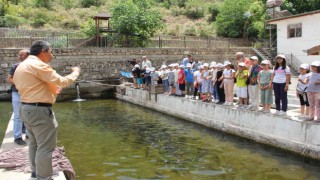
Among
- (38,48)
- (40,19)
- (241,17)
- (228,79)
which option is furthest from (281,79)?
(40,19)

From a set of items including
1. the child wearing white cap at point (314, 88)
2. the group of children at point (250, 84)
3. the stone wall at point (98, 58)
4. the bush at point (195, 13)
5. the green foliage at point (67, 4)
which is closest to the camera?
the child wearing white cap at point (314, 88)

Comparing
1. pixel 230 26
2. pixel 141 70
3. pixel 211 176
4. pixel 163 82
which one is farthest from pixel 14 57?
pixel 230 26

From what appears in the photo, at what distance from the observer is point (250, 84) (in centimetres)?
1062

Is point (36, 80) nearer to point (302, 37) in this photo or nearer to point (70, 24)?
point (302, 37)

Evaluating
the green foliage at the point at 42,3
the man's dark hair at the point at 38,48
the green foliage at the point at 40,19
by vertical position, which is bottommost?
the man's dark hair at the point at 38,48

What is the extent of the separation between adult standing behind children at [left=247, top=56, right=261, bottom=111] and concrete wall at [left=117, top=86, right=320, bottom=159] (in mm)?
332

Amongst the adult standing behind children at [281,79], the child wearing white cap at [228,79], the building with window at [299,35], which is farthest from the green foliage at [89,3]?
the adult standing behind children at [281,79]

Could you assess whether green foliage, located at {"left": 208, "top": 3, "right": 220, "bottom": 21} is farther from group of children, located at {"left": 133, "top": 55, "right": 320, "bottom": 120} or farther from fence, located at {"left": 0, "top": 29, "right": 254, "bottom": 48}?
group of children, located at {"left": 133, "top": 55, "right": 320, "bottom": 120}

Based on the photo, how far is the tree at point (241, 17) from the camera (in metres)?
37.3

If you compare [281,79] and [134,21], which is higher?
[134,21]

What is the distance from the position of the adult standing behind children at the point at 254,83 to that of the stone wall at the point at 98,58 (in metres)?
15.7

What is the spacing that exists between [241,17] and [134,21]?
14.9 m

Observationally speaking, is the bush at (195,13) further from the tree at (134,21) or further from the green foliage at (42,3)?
the tree at (134,21)

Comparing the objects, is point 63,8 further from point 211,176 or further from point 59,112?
point 211,176
